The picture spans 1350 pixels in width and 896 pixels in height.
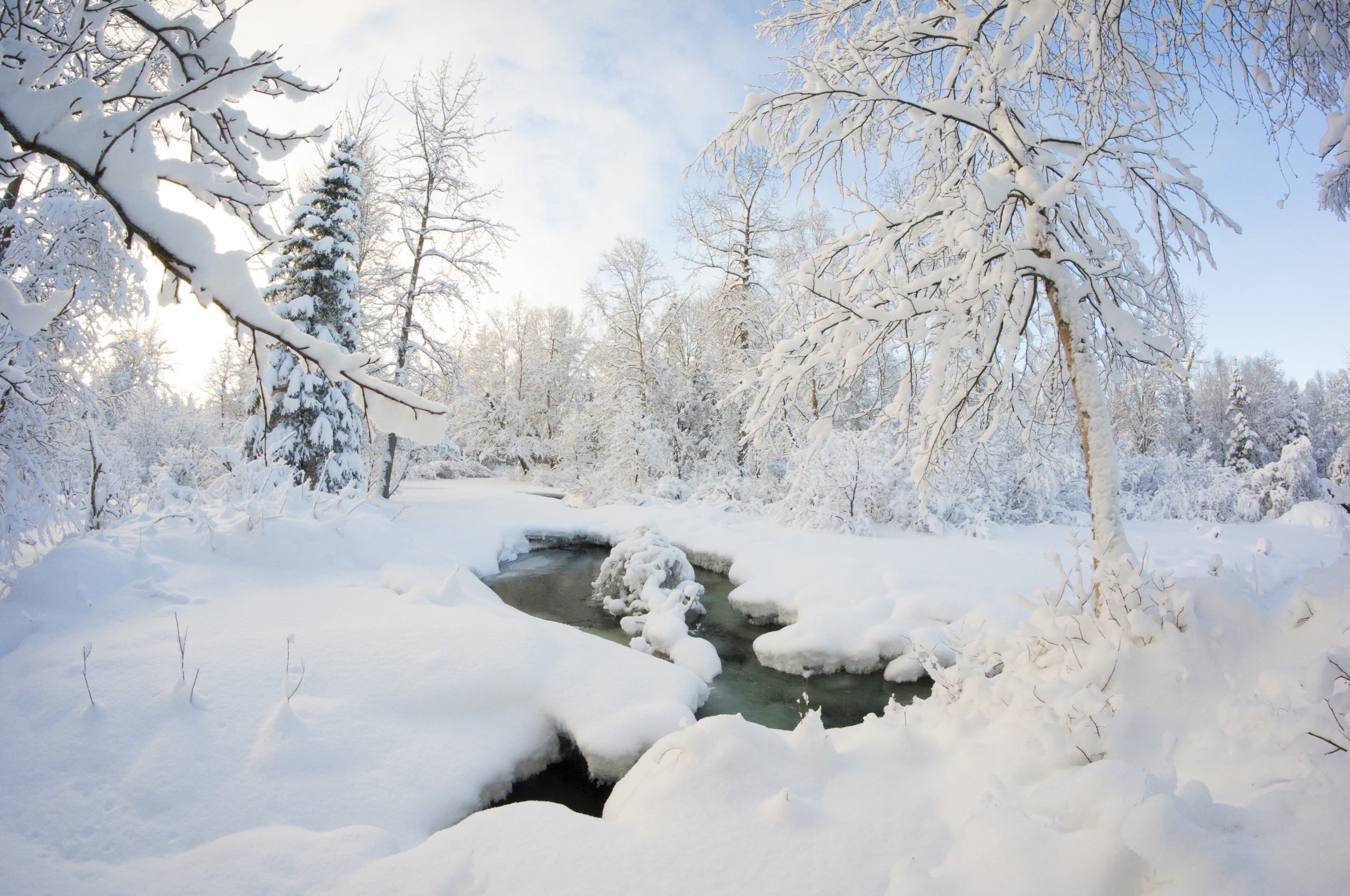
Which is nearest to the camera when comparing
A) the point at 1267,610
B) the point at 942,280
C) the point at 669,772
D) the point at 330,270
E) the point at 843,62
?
the point at 669,772

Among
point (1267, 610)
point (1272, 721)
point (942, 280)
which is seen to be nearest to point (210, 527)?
point (942, 280)

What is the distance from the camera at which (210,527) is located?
595 cm

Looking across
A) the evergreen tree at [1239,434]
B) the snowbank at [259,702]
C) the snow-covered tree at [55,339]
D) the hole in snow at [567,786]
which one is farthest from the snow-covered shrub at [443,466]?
the evergreen tree at [1239,434]

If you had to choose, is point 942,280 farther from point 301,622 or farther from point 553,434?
point 553,434

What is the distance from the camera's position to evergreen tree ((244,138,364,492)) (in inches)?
475

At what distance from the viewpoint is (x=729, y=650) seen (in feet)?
23.1

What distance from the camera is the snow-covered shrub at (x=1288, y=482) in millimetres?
15852

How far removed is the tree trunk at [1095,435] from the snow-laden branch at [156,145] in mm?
4042

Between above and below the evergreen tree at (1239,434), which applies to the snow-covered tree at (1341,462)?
below

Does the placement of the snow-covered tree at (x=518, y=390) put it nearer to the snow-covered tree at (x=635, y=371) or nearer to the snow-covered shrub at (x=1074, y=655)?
the snow-covered tree at (x=635, y=371)

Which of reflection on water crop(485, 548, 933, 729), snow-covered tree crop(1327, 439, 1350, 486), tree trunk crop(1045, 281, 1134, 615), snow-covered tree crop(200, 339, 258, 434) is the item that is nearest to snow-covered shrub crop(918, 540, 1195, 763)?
tree trunk crop(1045, 281, 1134, 615)

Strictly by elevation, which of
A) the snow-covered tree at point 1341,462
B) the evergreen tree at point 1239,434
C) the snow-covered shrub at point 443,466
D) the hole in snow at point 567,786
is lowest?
the hole in snow at point 567,786

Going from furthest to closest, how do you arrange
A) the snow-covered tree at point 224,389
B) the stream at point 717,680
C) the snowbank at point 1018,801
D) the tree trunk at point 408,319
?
1. the snow-covered tree at point 224,389
2. the tree trunk at point 408,319
3. the stream at point 717,680
4. the snowbank at point 1018,801

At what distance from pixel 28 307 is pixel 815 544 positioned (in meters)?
10.2
